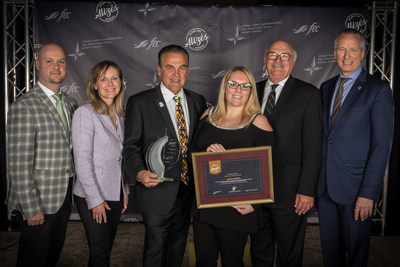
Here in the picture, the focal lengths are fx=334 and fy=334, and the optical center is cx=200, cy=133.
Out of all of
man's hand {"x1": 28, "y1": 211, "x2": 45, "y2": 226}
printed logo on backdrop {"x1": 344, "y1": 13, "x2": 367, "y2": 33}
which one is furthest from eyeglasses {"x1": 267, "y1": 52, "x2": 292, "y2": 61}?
printed logo on backdrop {"x1": 344, "y1": 13, "x2": 367, "y2": 33}

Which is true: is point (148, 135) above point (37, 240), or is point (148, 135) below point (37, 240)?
above

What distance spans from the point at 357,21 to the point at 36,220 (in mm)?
4216

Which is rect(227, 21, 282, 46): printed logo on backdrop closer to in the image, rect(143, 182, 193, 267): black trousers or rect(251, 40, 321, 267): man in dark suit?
rect(251, 40, 321, 267): man in dark suit

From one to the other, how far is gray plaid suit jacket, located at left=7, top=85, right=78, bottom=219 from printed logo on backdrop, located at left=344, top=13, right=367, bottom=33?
372 cm

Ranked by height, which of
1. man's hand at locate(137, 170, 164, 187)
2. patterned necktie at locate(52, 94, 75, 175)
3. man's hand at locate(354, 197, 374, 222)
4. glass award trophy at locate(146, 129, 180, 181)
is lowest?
man's hand at locate(354, 197, 374, 222)

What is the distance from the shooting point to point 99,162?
2.25 meters

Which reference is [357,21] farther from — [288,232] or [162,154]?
[162,154]

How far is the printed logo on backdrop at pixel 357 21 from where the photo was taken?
4.24 metres

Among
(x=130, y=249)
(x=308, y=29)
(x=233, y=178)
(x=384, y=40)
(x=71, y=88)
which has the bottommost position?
(x=130, y=249)

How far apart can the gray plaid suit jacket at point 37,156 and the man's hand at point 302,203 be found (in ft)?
5.31

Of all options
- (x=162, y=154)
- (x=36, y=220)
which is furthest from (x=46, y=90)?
(x=162, y=154)

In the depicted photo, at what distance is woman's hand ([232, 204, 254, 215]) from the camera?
6.89 ft

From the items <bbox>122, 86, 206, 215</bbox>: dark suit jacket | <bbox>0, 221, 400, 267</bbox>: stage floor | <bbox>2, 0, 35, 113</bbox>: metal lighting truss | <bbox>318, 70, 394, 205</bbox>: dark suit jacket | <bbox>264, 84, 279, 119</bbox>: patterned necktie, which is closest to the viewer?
<bbox>318, 70, 394, 205</bbox>: dark suit jacket

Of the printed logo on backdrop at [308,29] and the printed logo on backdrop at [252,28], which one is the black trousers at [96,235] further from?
the printed logo on backdrop at [308,29]
